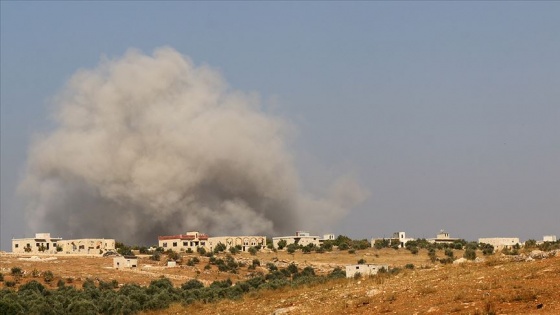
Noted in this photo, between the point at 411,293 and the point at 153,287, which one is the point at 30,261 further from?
the point at 411,293

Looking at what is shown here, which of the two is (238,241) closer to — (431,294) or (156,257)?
(156,257)

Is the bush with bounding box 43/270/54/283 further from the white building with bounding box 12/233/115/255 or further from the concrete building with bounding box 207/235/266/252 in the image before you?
the concrete building with bounding box 207/235/266/252

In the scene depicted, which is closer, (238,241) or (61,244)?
(61,244)

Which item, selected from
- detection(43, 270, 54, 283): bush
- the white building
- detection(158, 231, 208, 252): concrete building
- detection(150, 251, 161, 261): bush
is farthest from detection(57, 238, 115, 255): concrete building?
detection(43, 270, 54, 283): bush

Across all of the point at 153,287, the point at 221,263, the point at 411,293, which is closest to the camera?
the point at 411,293

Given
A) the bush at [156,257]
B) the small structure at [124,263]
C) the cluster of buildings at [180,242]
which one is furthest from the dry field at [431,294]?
the cluster of buildings at [180,242]

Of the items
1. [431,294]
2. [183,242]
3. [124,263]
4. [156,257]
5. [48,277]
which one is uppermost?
[183,242]

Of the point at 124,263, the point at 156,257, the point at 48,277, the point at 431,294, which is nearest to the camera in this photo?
the point at 431,294

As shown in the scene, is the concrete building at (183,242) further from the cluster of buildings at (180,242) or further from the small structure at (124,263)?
the small structure at (124,263)

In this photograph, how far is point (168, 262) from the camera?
252ft

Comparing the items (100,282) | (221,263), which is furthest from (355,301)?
(221,263)

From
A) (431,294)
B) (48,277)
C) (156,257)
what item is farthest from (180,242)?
(431,294)

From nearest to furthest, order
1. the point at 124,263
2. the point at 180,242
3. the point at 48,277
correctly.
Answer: the point at 48,277, the point at 124,263, the point at 180,242

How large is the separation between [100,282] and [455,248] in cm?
3888
